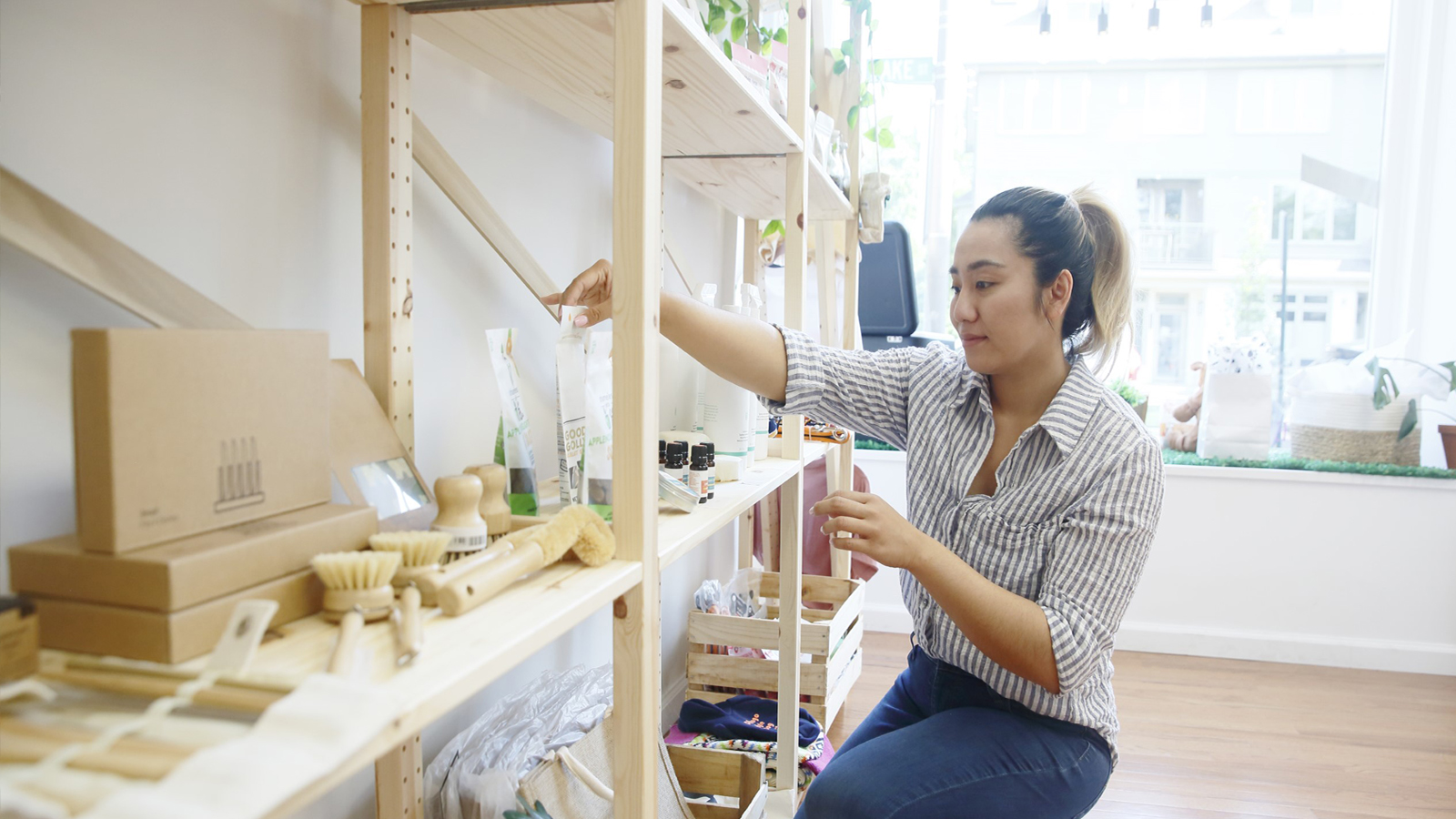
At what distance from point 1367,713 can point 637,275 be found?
319 centimetres

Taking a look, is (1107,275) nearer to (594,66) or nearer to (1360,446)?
(594,66)

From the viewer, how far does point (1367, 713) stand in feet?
9.39

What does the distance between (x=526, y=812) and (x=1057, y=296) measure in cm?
111

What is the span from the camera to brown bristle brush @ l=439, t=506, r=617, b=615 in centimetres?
58

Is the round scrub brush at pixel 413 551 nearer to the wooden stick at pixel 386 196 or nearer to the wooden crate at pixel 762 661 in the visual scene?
the wooden stick at pixel 386 196

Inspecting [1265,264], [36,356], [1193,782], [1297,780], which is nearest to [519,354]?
[36,356]

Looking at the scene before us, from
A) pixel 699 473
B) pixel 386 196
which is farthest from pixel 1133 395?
pixel 386 196

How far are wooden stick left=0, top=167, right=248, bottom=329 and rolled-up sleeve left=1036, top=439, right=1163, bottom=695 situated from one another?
3.63 ft

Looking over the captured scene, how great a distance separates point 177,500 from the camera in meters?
0.49

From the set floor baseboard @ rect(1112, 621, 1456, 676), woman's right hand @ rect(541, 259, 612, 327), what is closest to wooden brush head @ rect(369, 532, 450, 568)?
woman's right hand @ rect(541, 259, 612, 327)

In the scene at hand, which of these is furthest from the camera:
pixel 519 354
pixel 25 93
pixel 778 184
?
pixel 778 184

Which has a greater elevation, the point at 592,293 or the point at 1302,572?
the point at 592,293

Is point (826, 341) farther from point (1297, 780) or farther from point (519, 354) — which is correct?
point (1297, 780)

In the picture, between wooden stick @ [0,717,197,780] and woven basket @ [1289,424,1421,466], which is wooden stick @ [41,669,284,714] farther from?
woven basket @ [1289,424,1421,466]
